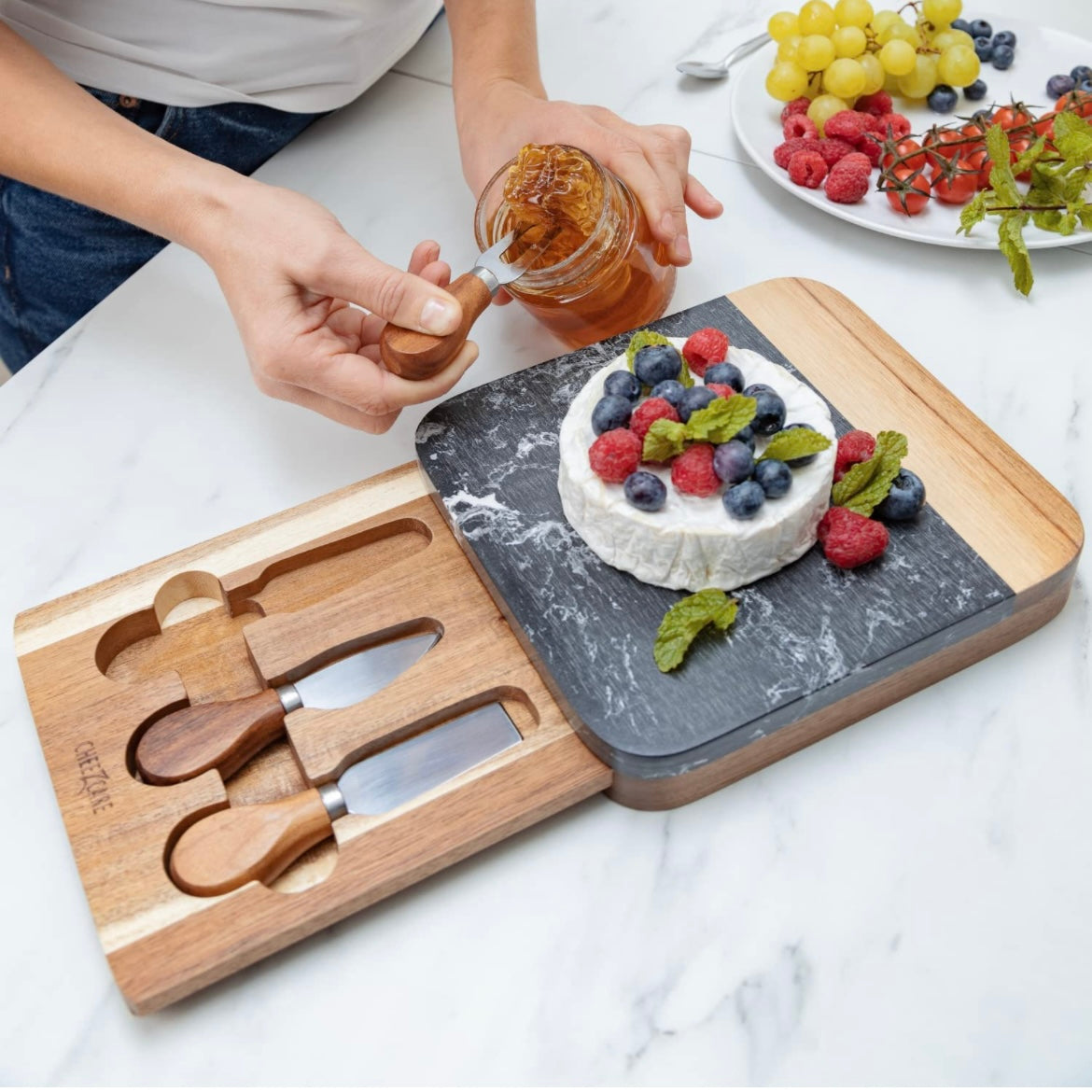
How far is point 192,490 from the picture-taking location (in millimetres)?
1381

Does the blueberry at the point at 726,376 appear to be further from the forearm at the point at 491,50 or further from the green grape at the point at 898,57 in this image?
Result: the green grape at the point at 898,57

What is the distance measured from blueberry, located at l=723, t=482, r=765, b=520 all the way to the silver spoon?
3.65 feet

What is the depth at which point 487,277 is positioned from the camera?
1.26 m

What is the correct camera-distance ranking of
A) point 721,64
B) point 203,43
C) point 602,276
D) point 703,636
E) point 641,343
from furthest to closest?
point 721,64, point 203,43, point 602,276, point 641,343, point 703,636

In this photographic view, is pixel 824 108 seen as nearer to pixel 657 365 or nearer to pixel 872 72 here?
pixel 872 72

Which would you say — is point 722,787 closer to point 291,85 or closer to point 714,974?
point 714,974

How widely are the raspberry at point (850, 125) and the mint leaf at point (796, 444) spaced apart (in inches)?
28.3

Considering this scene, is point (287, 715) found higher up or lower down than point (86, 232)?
lower down

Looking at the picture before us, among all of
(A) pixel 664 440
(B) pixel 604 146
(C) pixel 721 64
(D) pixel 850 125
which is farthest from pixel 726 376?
(C) pixel 721 64

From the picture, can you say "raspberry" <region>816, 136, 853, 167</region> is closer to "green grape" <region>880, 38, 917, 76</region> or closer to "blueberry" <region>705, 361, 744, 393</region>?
"green grape" <region>880, 38, 917, 76</region>

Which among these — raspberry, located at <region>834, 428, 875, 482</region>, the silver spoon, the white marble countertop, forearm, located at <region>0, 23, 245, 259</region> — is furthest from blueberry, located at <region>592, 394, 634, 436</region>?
the silver spoon

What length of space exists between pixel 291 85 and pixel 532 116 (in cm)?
43

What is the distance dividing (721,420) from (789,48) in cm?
93

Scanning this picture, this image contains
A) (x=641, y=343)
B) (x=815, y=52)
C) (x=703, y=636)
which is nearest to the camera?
(x=703, y=636)
